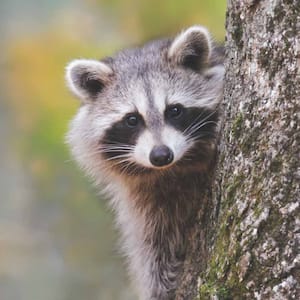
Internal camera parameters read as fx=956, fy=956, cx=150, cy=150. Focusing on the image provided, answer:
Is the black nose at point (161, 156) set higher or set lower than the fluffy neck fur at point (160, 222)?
higher

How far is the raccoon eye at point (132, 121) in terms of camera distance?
14.4 ft

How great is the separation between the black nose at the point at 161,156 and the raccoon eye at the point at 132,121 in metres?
0.32

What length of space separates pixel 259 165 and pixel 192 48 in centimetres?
127

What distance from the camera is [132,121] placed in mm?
4398

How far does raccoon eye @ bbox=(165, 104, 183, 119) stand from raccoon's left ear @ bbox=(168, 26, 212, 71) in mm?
274

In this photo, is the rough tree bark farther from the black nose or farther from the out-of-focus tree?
the out-of-focus tree

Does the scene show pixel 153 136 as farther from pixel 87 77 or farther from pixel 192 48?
pixel 87 77

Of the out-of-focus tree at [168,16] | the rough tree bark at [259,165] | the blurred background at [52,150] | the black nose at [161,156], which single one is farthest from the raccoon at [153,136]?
the blurred background at [52,150]

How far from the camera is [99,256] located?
8.64 meters

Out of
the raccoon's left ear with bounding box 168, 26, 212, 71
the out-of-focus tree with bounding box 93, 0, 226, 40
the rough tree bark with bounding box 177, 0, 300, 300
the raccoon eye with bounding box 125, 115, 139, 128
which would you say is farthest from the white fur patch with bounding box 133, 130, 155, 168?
the out-of-focus tree with bounding box 93, 0, 226, 40

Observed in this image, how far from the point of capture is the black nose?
4059mm

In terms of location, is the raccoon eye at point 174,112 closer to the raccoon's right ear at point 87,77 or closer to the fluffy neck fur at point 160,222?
the fluffy neck fur at point 160,222

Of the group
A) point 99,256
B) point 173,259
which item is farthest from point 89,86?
point 99,256

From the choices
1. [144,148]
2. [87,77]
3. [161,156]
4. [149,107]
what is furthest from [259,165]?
[87,77]
